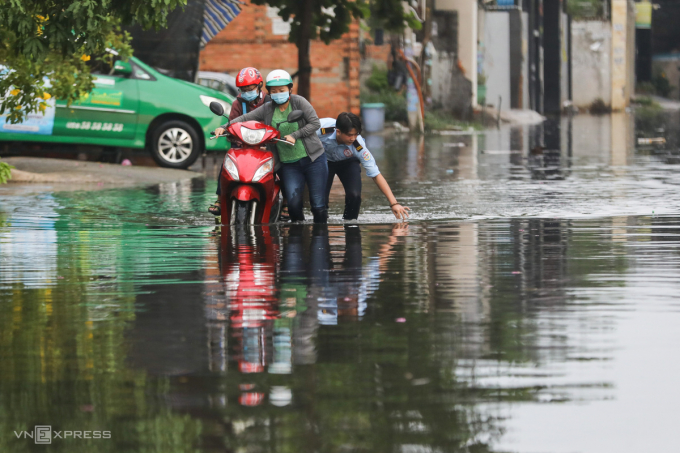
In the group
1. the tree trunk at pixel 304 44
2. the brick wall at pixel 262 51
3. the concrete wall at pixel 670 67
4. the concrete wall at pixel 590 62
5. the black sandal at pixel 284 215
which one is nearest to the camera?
the black sandal at pixel 284 215

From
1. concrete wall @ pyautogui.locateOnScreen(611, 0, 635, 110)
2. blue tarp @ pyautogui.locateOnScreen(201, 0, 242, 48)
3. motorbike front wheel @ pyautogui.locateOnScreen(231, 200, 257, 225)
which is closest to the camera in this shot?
motorbike front wheel @ pyautogui.locateOnScreen(231, 200, 257, 225)

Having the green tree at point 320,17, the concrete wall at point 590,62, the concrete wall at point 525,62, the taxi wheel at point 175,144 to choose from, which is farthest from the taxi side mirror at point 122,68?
the concrete wall at point 590,62

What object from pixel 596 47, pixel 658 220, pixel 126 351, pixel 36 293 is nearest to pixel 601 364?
pixel 126 351

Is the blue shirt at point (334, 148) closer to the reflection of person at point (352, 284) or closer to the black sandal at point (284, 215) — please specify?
the black sandal at point (284, 215)

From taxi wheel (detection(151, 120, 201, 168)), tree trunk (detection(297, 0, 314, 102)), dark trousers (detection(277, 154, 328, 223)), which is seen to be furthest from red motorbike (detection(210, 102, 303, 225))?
tree trunk (detection(297, 0, 314, 102))

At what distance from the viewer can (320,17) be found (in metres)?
20.2

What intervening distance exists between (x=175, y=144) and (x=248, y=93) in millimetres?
8454

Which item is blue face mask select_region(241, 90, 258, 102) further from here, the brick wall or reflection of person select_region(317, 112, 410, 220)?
the brick wall

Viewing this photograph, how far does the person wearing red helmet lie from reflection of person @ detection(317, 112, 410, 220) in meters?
0.63

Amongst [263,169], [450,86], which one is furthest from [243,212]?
[450,86]

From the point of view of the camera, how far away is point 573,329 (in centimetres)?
608

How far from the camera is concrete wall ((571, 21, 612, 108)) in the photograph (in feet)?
225

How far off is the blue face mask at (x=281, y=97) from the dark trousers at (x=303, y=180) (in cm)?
59

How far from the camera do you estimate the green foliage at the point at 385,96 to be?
39688mm
